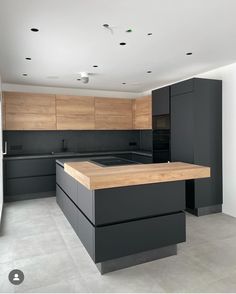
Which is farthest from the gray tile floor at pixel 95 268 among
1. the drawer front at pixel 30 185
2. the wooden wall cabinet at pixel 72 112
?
the wooden wall cabinet at pixel 72 112

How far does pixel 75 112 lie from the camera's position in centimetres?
576

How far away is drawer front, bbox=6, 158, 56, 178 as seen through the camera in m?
5.01

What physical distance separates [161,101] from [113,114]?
1739 mm

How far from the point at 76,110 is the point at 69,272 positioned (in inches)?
159

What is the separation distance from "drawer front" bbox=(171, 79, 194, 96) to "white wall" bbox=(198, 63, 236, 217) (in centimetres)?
68

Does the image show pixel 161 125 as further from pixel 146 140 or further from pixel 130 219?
pixel 130 219

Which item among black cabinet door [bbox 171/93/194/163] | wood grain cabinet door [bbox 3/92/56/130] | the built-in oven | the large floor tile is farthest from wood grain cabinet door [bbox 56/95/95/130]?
the large floor tile

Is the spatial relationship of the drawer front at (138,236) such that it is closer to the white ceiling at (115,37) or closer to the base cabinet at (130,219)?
the base cabinet at (130,219)

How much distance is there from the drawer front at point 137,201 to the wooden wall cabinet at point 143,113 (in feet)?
10.7

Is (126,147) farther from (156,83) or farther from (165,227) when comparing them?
(165,227)

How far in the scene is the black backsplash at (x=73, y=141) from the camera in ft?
18.5

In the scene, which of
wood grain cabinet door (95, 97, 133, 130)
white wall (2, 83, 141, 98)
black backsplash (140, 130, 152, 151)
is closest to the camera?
white wall (2, 83, 141, 98)

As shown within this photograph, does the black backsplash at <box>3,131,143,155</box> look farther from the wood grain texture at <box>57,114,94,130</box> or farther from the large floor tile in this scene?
the large floor tile

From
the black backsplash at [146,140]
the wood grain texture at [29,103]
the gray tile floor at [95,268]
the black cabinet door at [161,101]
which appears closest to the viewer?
the gray tile floor at [95,268]
